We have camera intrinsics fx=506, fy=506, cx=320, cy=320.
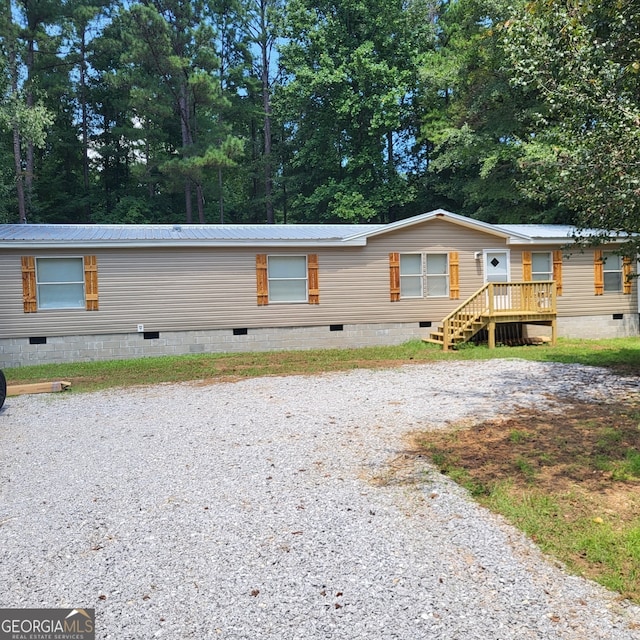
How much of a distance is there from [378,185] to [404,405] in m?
19.2

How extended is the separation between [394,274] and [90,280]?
7582 millimetres

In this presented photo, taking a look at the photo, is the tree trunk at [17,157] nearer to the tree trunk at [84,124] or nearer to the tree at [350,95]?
the tree trunk at [84,124]

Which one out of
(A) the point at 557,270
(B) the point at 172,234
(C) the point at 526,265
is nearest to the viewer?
(B) the point at 172,234

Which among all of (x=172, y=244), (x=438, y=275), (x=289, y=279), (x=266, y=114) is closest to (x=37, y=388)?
(x=172, y=244)

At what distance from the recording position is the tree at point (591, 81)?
5547mm

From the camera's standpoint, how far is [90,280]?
11844 millimetres

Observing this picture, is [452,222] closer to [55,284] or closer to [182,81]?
[55,284]

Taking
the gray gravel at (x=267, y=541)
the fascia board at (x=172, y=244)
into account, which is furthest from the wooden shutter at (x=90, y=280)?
the gray gravel at (x=267, y=541)

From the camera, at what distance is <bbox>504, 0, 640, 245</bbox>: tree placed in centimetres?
555

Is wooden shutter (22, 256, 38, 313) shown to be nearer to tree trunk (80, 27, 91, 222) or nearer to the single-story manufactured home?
the single-story manufactured home

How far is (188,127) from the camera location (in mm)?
Answer: 24438

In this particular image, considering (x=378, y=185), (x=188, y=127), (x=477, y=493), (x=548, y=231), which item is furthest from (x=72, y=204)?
(x=477, y=493)

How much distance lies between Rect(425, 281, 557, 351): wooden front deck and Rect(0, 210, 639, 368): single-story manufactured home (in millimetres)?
41

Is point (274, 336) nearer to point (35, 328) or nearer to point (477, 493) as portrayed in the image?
point (35, 328)
